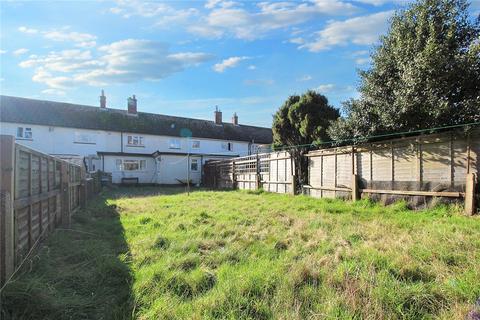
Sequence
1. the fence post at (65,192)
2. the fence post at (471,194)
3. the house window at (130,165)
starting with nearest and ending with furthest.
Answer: the fence post at (471,194) → the fence post at (65,192) → the house window at (130,165)

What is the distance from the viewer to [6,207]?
3965 millimetres

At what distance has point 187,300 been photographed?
162 inches

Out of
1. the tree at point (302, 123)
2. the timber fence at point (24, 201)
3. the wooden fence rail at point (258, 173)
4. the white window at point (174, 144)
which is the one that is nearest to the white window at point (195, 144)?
the white window at point (174, 144)

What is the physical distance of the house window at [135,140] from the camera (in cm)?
3388

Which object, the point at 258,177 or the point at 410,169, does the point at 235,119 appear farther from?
the point at 410,169

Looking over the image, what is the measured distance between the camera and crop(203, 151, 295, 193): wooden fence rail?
17.3 metres

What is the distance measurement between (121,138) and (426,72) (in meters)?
28.7

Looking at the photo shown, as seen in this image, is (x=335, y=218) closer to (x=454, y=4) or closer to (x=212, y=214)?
(x=212, y=214)

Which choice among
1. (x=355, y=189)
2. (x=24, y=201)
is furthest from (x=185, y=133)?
(x=24, y=201)

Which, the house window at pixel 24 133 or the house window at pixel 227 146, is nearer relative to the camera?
the house window at pixel 24 133

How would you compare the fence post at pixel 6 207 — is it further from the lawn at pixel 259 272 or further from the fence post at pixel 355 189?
the fence post at pixel 355 189

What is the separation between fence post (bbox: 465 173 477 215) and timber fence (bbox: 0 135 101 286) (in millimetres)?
8920

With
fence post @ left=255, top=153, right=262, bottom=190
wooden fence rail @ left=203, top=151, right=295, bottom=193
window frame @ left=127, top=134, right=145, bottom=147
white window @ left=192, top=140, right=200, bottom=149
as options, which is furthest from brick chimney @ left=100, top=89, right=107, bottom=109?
fence post @ left=255, top=153, right=262, bottom=190

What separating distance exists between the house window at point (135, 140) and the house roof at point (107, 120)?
663 mm
